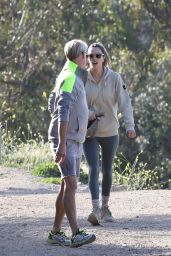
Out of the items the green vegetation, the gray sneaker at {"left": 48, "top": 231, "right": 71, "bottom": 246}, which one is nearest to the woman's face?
the gray sneaker at {"left": 48, "top": 231, "right": 71, "bottom": 246}

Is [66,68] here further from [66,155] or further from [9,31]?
[9,31]

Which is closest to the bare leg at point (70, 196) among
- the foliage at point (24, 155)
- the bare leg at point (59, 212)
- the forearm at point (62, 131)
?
the bare leg at point (59, 212)

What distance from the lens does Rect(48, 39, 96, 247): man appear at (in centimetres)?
818

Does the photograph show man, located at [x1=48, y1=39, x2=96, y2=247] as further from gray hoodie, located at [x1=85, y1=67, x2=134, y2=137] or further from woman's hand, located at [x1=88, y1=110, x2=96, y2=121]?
gray hoodie, located at [x1=85, y1=67, x2=134, y2=137]

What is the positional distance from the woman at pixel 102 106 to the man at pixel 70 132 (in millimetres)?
1470

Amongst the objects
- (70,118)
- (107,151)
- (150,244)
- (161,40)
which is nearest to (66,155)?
(70,118)

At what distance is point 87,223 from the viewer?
10000 millimetres

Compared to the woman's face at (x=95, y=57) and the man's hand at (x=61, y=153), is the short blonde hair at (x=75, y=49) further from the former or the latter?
the woman's face at (x=95, y=57)

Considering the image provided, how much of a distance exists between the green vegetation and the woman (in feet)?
48.5

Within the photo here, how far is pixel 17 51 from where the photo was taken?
26688mm

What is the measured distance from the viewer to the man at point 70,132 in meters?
8.18

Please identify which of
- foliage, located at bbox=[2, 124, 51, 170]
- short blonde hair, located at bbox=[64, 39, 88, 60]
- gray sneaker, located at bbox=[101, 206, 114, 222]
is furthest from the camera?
foliage, located at bbox=[2, 124, 51, 170]

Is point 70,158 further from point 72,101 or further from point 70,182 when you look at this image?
point 72,101

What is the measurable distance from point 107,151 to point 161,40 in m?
19.7
